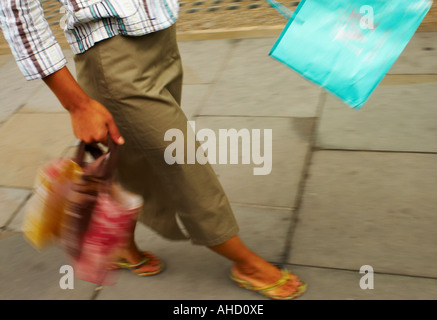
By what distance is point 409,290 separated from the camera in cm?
201

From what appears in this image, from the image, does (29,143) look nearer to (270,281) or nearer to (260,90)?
(260,90)

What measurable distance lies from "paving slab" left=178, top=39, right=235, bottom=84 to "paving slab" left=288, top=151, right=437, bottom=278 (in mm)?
1351

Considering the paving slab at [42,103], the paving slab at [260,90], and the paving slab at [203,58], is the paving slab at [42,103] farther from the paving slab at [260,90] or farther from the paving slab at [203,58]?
the paving slab at [260,90]

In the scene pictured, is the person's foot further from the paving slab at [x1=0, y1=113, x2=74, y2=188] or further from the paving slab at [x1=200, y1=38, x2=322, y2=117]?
the paving slab at [x1=0, y1=113, x2=74, y2=188]

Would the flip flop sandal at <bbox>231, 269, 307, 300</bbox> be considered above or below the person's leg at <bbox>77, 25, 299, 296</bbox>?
below

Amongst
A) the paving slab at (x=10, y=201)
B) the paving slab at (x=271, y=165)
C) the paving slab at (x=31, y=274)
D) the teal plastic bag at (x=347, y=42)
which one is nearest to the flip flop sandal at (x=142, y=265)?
the paving slab at (x=31, y=274)

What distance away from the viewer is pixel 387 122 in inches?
119

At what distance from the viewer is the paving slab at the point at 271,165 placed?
103 inches

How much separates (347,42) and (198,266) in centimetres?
116

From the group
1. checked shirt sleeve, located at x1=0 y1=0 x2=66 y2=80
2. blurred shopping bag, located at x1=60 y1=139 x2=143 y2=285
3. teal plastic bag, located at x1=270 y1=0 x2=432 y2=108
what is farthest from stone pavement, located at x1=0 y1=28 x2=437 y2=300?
checked shirt sleeve, located at x1=0 y1=0 x2=66 y2=80

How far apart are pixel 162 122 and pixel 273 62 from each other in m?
2.29

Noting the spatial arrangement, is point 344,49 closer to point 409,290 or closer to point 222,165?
point 409,290

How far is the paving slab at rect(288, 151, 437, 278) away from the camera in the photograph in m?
2.17

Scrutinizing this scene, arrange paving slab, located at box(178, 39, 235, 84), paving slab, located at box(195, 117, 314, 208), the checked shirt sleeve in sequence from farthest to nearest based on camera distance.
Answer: paving slab, located at box(178, 39, 235, 84) → paving slab, located at box(195, 117, 314, 208) → the checked shirt sleeve
